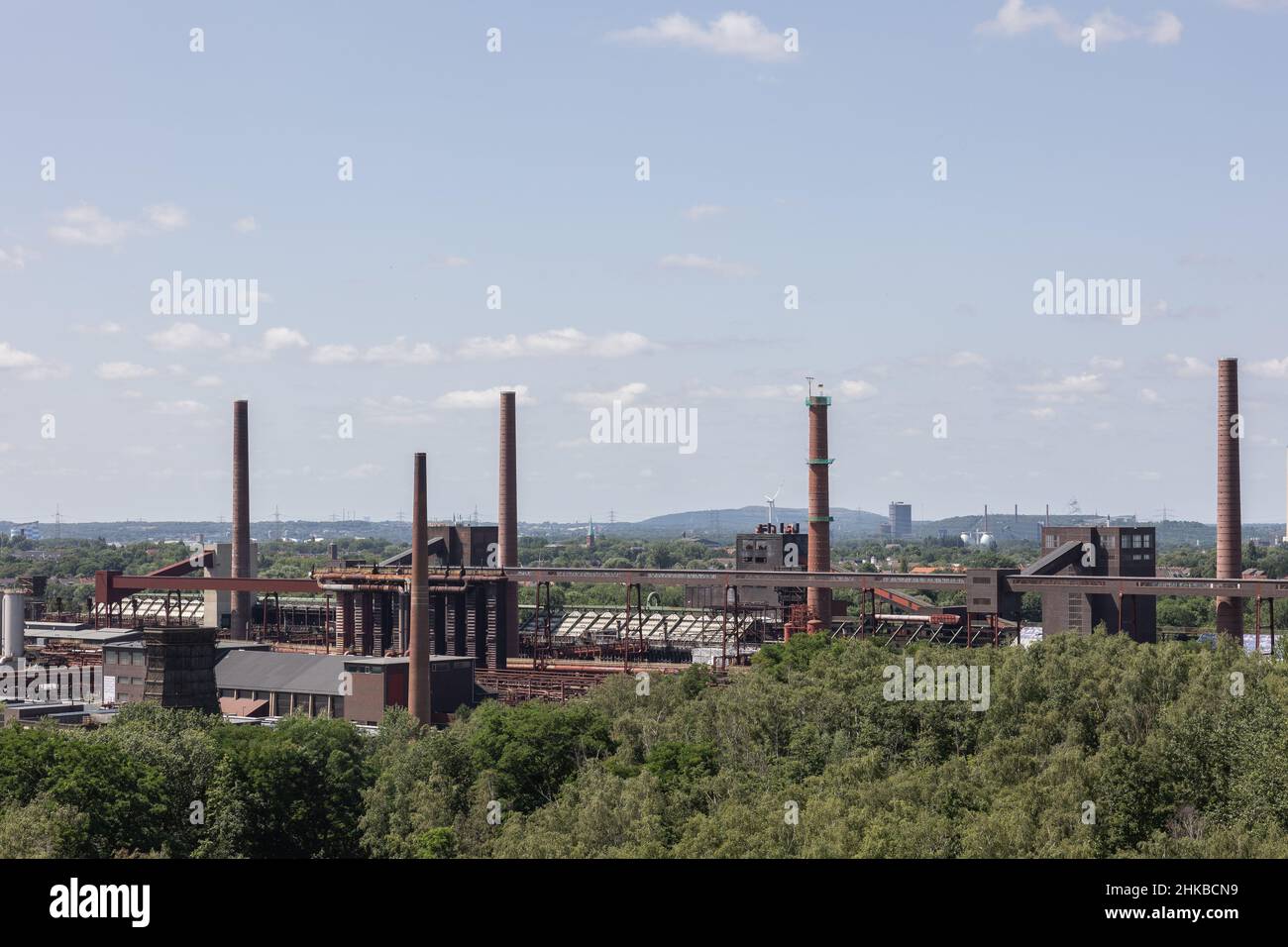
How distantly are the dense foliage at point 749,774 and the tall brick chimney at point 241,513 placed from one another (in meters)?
46.1

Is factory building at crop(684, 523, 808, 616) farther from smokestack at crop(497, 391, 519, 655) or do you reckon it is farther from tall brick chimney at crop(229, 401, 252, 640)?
tall brick chimney at crop(229, 401, 252, 640)

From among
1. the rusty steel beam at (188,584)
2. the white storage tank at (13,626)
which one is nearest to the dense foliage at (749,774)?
the rusty steel beam at (188,584)

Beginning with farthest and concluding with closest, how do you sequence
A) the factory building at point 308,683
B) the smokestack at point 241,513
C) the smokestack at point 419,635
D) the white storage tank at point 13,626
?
the smokestack at point 241,513
the white storage tank at point 13,626
the factory building at point 308,683
the smokestack at point 419,635

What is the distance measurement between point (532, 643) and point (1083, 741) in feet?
179

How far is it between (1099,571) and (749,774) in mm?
40393

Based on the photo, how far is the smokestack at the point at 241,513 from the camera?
109812 millimetres

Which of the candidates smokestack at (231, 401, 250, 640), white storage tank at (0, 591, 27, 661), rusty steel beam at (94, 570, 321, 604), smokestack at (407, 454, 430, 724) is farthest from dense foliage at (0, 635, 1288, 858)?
smokestack at (231, 401, 250, 640)

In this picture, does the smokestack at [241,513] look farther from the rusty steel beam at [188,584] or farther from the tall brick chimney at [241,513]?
the rusty steel beam at [188,584]

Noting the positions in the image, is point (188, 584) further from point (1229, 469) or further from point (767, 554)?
point (1229, 469)

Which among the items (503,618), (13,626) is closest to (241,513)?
(13,626)

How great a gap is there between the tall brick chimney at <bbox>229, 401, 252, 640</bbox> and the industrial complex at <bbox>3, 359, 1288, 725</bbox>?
107mm

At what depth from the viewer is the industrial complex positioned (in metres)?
78.1

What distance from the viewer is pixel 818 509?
88375 millimetres
